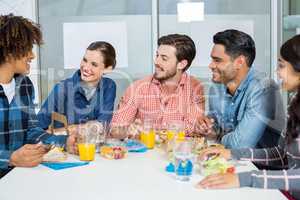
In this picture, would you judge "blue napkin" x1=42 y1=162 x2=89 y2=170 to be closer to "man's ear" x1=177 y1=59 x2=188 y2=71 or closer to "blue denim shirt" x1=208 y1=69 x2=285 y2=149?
"blue denim shirt" x1=208 y1=69 x2=285 y2=149

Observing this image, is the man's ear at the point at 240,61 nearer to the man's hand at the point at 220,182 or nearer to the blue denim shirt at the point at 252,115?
the blue denim shirt at the point at 252,115

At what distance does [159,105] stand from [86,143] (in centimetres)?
77

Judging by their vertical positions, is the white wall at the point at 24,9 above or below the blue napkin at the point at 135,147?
above

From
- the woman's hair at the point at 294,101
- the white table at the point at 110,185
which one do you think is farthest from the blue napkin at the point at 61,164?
the woman's hair at the point at 294,101

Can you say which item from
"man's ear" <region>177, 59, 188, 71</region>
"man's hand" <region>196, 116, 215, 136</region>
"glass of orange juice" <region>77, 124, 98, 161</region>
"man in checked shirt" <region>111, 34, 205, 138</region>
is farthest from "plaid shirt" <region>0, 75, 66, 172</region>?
"man's ear" <region>177, 59, 188, 71</region>

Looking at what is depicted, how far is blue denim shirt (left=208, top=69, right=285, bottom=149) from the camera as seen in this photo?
80.4 inches

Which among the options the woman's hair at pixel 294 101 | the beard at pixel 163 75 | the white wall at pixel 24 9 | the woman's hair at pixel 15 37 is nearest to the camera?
the woman's hair at pixel 294 101

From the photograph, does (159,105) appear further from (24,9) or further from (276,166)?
(24,9)

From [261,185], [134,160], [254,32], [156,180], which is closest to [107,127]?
[134,160]

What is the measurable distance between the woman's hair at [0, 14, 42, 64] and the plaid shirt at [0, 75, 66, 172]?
0.54 ft

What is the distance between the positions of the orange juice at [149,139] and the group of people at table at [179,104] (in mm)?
100

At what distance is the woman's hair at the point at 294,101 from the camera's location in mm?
1624

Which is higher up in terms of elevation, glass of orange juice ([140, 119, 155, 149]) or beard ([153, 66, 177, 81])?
beard ([153, 66, 177, 81])

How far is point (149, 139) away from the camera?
2010 mm
